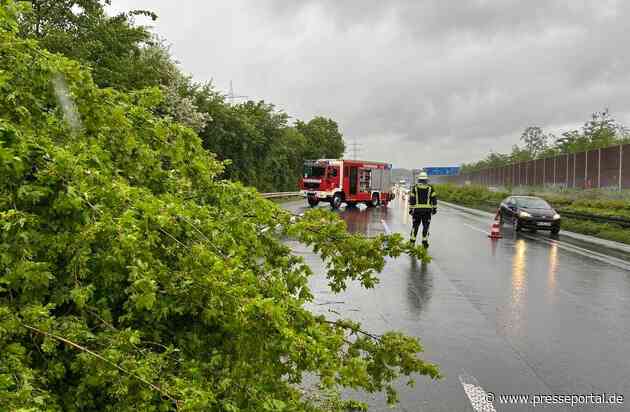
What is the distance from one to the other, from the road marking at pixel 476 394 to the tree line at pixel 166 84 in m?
2.65

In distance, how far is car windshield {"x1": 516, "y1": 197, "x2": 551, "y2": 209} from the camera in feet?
68.0

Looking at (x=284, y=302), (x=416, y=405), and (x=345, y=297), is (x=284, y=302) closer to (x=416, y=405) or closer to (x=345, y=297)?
(x=416, y=405)

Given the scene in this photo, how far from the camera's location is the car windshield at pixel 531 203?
20719 millimetres

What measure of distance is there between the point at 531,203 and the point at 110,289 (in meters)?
21.0

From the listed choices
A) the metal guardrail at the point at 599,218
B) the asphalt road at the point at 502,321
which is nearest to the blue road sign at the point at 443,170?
the metal guardrail at the point at 599,218

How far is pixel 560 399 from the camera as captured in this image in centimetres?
429

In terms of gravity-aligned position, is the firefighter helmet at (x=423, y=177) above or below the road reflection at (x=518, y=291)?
above

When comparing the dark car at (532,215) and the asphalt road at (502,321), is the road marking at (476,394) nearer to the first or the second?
the asphalt road at (502,321)

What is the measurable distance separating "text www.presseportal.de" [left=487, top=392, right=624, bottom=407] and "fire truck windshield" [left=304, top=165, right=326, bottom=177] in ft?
96.0

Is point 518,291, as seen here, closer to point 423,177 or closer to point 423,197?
point 423,177

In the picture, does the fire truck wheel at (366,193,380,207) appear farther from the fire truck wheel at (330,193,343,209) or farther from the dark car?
the dark car

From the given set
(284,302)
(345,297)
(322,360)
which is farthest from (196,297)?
(345,297)

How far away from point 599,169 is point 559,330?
88.8 feet

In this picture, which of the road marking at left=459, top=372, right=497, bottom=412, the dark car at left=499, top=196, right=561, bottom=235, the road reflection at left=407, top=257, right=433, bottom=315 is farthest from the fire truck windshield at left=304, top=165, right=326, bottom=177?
the road marking at left=459, top=372, right=497, bottom=412
